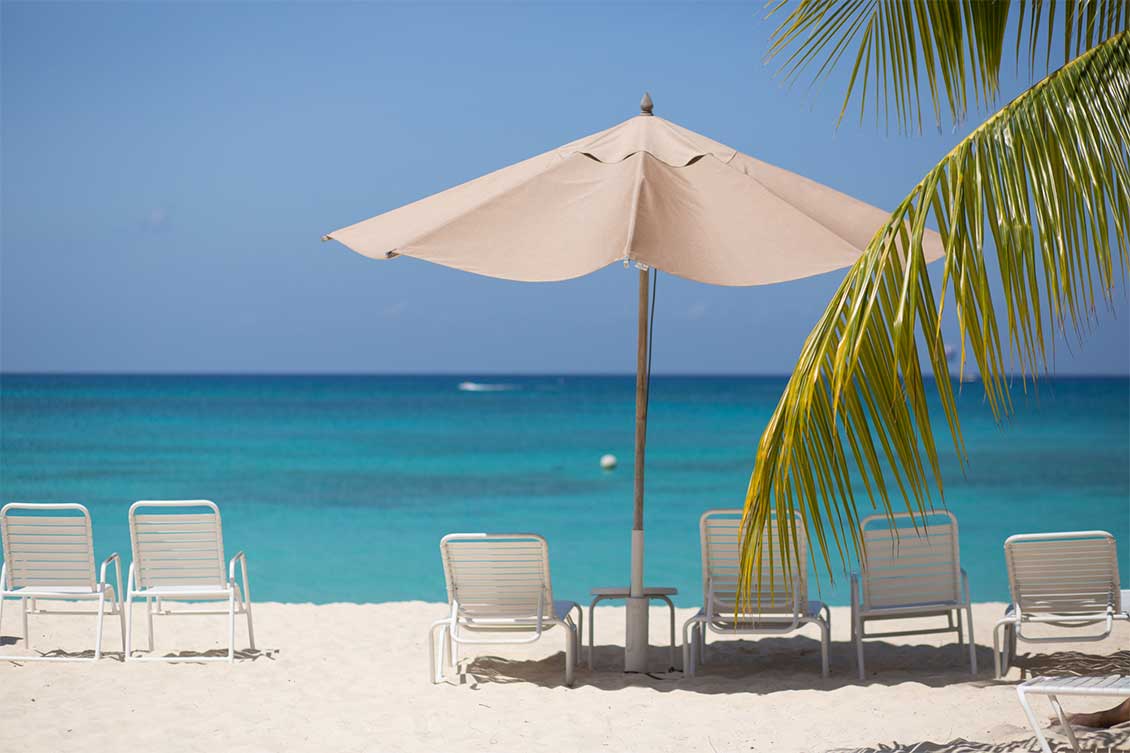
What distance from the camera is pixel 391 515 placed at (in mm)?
17516

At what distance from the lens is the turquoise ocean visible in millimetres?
13141

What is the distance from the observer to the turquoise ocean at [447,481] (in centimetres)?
1314

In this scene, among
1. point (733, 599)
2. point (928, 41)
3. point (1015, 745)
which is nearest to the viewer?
point (928, 41)

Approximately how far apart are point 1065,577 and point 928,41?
308 centimetres

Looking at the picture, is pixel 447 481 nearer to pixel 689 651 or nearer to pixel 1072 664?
pixel 689 651

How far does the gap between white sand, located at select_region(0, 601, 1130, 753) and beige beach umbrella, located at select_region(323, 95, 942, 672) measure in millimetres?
709

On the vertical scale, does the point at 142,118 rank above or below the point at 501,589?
above

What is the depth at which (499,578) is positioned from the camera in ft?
18.2

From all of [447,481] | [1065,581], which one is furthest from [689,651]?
[447,481]

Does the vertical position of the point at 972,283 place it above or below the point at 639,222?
below

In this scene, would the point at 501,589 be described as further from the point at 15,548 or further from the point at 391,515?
the point at 391,515

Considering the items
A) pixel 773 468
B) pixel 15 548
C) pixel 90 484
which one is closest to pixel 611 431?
pixel 90 484

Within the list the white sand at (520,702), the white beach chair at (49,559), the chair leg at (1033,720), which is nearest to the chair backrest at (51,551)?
the white beach chair at (49,559)

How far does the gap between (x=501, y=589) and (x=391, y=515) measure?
12.2m
